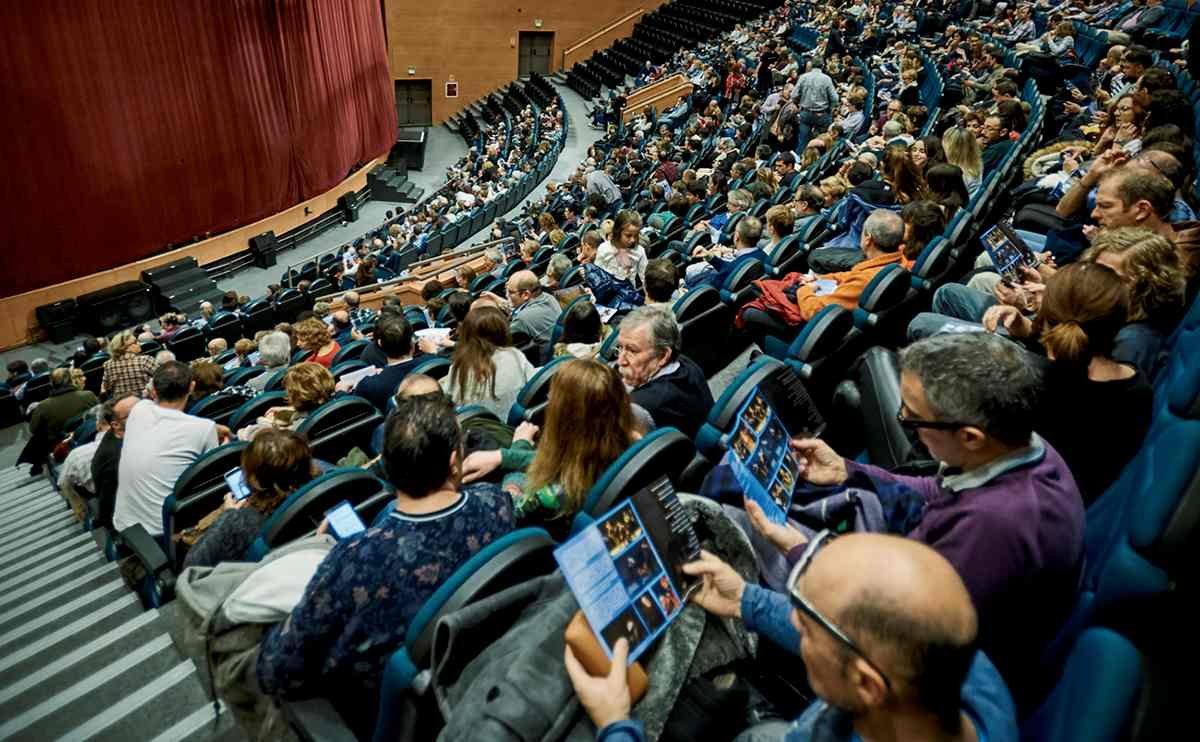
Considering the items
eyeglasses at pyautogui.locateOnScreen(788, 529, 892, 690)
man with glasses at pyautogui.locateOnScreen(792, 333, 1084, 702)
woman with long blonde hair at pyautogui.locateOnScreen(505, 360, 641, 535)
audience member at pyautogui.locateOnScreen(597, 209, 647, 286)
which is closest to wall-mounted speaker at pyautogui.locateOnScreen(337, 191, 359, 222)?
audience member at pyautogui.locateOnScreen(597, 209, 647, 286)

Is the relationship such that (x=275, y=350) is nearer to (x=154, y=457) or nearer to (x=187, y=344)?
(x=154, y=457)

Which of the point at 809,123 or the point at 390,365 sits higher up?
the point at 809,123

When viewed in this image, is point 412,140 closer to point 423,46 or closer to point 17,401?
point 423,46

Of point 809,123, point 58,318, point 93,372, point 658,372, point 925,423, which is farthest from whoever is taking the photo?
point 58,318

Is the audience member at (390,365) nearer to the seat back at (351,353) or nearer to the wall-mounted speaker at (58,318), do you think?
the seat back at (351,353)

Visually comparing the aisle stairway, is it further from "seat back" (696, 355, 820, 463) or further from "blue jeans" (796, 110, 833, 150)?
"blue jeans" (796, 110, 833, 150)

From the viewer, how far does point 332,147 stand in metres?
16.1

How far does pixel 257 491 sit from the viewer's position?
7.59 ft

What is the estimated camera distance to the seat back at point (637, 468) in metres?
1.60

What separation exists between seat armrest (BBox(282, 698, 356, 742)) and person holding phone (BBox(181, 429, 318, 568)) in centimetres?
83

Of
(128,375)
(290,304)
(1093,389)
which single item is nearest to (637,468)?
(1093,389)

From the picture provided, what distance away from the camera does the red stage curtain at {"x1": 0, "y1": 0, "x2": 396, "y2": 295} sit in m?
10.1

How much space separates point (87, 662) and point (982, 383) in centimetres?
324

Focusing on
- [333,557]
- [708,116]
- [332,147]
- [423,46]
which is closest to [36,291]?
[332,147]
